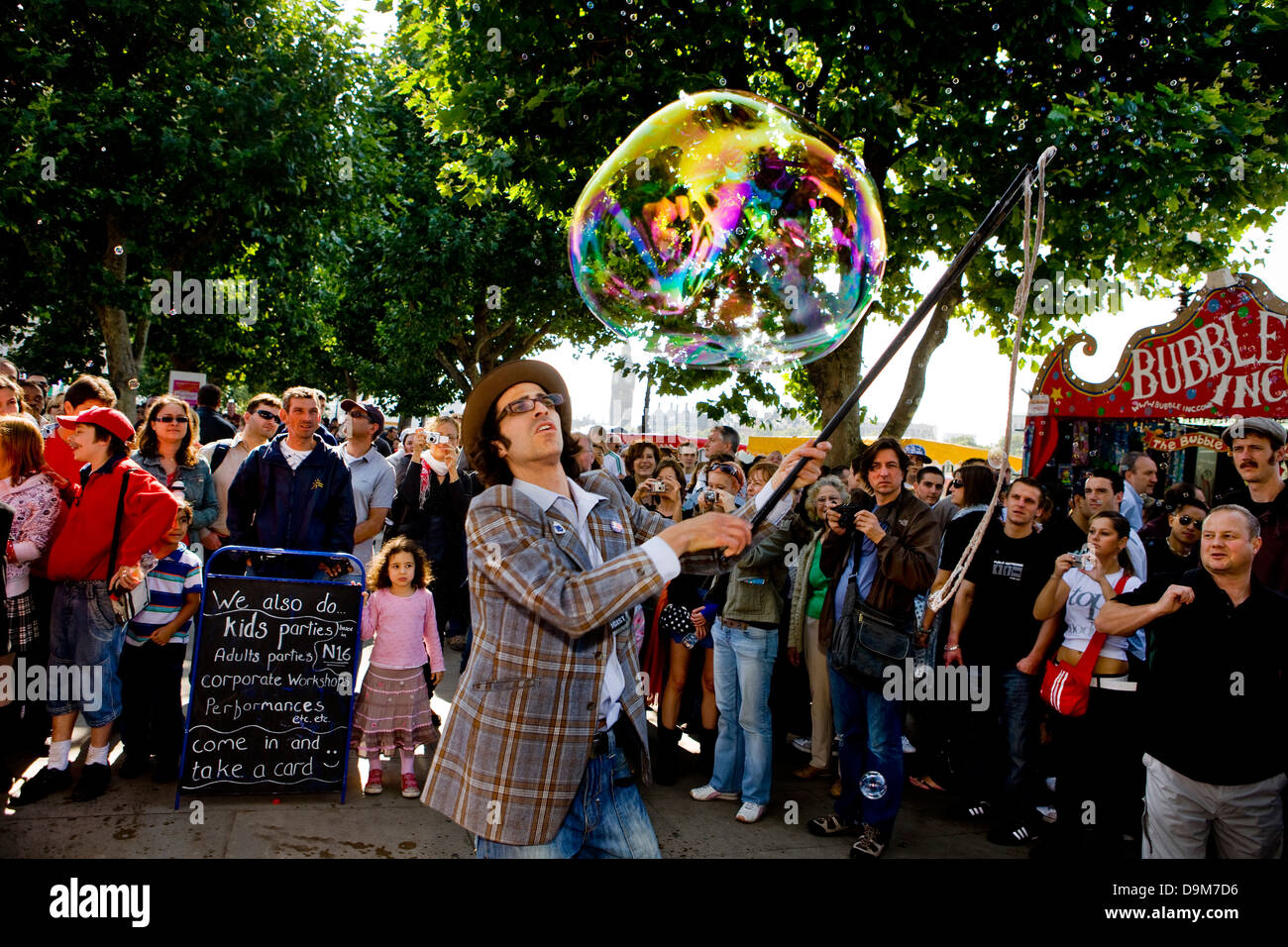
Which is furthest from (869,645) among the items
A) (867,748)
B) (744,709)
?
(744,709)

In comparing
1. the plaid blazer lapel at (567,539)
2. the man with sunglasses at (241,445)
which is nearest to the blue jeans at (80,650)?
the man with sunglasses at (241,445)

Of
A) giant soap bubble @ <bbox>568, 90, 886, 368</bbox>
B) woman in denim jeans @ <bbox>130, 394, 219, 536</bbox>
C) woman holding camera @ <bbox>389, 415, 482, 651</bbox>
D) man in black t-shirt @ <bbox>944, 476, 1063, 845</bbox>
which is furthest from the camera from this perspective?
woman holding camera @ <bbox>389, 415, 482, 651</bbox>

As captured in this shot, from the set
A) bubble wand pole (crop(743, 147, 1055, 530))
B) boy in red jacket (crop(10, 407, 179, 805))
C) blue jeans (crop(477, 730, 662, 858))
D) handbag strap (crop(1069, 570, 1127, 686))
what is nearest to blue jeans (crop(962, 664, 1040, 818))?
handbag strap (crop(1069, 570, 1127, 686))

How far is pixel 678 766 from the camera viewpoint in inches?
228

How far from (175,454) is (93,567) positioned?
1174mm

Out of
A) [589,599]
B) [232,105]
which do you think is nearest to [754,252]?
[589,599]

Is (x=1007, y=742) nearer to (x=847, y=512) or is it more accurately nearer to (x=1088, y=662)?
(x=1088, y=662)

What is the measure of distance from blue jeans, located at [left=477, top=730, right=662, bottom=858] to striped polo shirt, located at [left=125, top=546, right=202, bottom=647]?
3.54m

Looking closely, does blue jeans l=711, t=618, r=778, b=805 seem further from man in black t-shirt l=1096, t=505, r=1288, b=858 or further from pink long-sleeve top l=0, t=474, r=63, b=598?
pink long-sleeve top l=0, t=474, r=63, b=598

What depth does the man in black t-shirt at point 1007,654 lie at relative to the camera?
16.0 feet

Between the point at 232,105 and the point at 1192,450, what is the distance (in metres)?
14.4

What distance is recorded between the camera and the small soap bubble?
4.43 metres

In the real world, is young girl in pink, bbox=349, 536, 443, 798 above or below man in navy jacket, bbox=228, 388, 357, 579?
below

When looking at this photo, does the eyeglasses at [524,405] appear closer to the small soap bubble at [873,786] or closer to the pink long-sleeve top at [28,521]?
the small soap bubble at [873,786]
